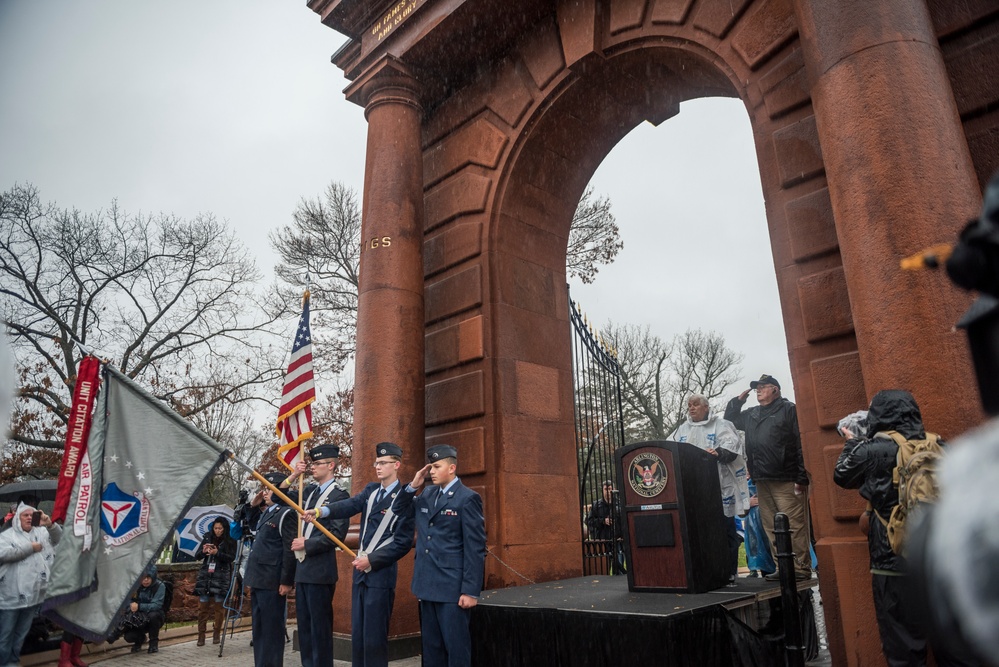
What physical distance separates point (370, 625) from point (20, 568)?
16.5ft

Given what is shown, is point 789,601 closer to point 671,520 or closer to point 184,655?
point 671,520

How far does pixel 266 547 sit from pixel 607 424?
4.86m

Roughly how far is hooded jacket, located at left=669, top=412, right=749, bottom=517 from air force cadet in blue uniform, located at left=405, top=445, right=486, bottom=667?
2.85 meters

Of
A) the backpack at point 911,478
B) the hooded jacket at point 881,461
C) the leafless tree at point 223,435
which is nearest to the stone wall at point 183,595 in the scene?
the leafless tree at point 223,435

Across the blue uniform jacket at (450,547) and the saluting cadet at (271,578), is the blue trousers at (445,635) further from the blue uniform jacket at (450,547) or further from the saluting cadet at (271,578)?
the saluting cadet at (271,578)

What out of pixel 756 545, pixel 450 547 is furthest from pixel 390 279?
pixel 756 545

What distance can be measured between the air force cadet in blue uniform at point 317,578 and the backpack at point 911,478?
14.6 ft

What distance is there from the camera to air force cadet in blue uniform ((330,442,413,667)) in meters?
5.59

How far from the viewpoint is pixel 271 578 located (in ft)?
22.8

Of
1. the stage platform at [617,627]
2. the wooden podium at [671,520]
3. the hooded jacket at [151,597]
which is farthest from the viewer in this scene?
the hooded jacket at [151,597]

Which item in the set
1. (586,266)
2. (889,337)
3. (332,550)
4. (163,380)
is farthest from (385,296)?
(163,380)

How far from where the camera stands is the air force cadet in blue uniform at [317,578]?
6152mm

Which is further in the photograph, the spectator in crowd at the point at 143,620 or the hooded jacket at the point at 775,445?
the spectator in crowd at the point at 143,620

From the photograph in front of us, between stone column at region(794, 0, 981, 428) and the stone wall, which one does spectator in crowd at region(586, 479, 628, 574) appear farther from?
the stone wall
